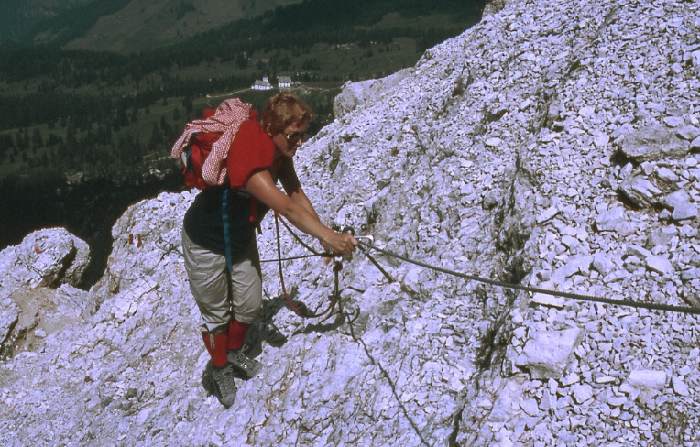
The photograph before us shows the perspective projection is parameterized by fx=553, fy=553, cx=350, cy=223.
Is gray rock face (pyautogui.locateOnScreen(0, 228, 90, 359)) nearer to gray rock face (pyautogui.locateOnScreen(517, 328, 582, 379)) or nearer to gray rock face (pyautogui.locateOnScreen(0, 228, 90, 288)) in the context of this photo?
gray rock face (pyautogui.locateOnScreen(0, 228, 90, 288))

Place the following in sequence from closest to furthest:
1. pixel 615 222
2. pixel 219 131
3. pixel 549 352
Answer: pixel 549 352 < pixel 219 131 < pixel 615 222

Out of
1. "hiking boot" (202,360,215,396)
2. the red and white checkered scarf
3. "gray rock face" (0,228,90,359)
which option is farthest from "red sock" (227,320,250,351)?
"gray rock face" (0,228,90,359)

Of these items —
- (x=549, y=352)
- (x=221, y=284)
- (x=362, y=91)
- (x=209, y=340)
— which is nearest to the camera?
(x=549, y=352)

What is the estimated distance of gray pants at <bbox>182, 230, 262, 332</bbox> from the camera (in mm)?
5926

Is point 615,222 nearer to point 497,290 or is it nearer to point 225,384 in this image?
point 497,290

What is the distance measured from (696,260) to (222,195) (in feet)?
14.8

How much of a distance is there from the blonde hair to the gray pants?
1.44 m

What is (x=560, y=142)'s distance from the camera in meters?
6.70

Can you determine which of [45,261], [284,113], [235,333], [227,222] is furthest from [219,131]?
[45,261]

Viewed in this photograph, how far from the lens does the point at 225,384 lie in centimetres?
687

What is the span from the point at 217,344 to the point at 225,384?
65cm

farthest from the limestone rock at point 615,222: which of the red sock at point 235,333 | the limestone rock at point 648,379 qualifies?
the red sock at point 235,333

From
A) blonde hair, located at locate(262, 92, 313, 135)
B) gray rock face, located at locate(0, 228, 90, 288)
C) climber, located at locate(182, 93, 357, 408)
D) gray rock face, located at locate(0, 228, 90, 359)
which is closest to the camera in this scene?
climber, located at locate(182, 93, 357, 408)

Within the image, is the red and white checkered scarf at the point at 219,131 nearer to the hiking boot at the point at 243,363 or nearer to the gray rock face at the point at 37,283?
the hiking boot at the point at 243,363
